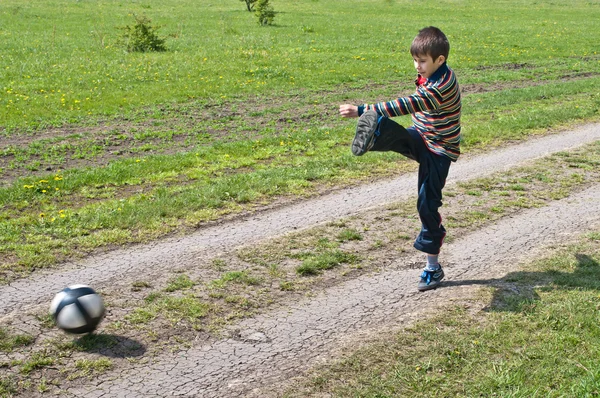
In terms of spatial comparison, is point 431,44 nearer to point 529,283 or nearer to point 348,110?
point 348,110

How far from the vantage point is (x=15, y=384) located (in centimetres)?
450

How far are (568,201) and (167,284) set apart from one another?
16.6 ft

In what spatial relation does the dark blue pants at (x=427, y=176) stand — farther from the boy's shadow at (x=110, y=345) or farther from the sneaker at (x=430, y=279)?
the boy's shadow at (x=110, y=345)

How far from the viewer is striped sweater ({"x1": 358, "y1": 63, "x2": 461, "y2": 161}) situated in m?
5.59

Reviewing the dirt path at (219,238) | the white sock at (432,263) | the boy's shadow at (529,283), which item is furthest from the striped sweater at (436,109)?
the dirt path at (219,238)

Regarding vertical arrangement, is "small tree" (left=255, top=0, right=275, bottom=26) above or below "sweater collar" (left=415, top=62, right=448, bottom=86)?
below

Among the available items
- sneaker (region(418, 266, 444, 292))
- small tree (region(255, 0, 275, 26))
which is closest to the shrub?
small tree (region(255, 0, 275, 26))

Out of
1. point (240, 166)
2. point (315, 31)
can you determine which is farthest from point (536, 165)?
point (315, 31)

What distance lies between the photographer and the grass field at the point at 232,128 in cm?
621

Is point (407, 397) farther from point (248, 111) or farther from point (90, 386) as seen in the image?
point (248, 111)

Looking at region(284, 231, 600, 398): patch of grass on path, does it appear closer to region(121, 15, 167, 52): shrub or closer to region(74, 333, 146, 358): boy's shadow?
region(74, 333, 146, 358): boy's shadow

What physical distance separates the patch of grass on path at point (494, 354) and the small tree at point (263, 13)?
2864 cm

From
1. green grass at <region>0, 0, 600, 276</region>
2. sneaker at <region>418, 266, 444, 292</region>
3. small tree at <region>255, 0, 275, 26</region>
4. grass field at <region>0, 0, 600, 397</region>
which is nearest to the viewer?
sneaker at <region>418, 266, 444, 292</region>

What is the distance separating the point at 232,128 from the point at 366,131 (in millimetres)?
7819
